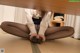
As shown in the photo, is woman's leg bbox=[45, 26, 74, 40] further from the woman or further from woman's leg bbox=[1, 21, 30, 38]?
woman's leg bbox=[1, 21, 30, 38]

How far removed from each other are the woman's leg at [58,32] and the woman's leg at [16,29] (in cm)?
26

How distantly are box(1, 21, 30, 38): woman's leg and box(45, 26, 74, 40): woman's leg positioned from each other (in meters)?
0.26

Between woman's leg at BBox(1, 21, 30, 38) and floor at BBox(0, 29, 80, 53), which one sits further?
woman's leg at BBox(1, 21, 30, 38)

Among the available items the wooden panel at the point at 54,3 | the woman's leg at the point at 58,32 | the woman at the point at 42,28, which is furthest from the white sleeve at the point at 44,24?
the wooden panel at the point at 54,3

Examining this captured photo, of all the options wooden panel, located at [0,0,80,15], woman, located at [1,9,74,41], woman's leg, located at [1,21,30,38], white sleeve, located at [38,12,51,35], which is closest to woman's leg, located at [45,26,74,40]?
woman, located at [1,9,74,41]

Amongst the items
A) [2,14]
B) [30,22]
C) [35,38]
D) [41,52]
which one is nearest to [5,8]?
[2,14]

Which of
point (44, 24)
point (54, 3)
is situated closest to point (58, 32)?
point (44, 24)

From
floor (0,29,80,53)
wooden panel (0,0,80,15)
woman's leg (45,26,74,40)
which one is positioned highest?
wooden panel (0,0,80,15)

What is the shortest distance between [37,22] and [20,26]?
0.27 meters

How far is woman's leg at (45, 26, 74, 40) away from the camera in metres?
1.76

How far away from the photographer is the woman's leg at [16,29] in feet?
5.62

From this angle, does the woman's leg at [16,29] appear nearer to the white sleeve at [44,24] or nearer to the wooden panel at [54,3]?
the white sleeve at [44,24]

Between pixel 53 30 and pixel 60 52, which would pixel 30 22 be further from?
pixel 60 52

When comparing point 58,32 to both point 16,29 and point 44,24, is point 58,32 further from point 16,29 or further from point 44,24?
point 16,29
